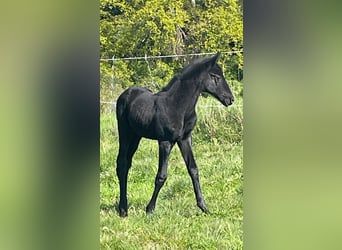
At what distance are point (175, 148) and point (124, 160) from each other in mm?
331

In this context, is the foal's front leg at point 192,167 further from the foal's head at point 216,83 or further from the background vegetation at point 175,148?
the foal's head at point 216,83

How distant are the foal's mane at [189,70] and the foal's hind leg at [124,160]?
1.36 feet

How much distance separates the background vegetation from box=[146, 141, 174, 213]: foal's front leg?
3 centimetres

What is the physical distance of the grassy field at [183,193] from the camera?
3221 millimetres

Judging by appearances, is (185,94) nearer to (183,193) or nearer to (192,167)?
(192,167)

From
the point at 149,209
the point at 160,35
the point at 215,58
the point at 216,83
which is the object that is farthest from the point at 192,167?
the point at 160,35

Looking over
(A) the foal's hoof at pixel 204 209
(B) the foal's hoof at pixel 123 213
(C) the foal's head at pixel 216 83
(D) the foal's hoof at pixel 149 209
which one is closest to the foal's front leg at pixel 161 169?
(D) the foal's hoof at pixel 149 209

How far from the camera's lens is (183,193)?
338 cm
